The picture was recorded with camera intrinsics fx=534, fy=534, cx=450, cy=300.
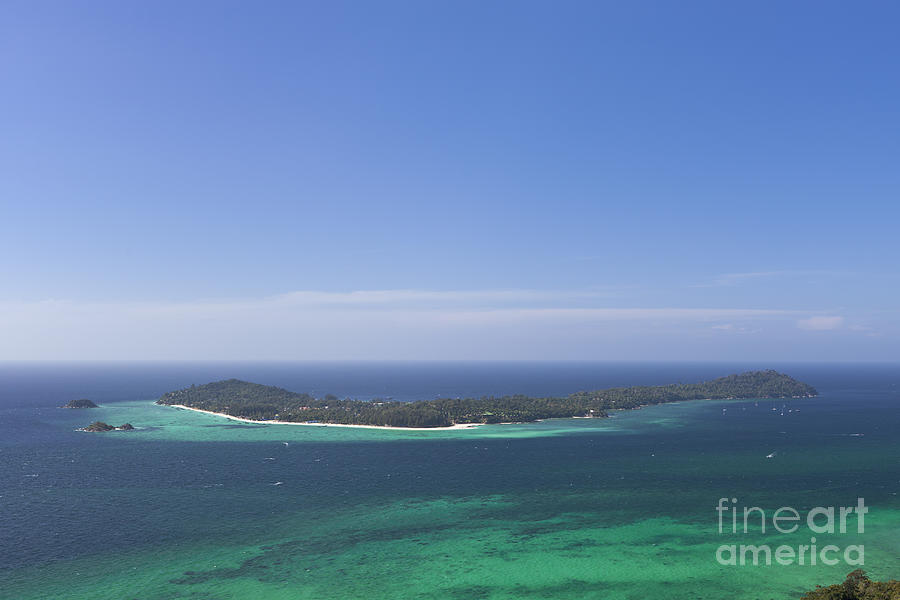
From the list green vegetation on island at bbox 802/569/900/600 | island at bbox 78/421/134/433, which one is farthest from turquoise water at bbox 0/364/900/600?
island at bbox 78/421/134/433

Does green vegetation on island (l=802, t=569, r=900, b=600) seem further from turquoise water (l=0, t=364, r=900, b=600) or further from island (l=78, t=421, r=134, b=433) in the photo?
island (l=78, t=421, r=134, b=433)

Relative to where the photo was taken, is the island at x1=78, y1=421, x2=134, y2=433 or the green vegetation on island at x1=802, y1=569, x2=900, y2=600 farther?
the island at x1=78, y1=421, x2=134, y2=433

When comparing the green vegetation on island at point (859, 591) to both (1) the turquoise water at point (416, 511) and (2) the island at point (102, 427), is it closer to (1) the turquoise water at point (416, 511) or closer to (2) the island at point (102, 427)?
(1) the turquoise water at point (416, 511)

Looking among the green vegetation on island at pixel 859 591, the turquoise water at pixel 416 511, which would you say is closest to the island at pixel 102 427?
the turquoise water at pixel 416 511

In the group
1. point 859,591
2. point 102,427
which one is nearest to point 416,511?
point 859,591

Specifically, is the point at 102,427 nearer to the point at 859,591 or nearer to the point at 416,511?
the point at 416,511
